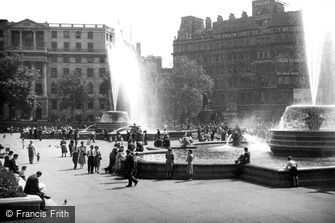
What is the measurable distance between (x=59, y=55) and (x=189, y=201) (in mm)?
89374

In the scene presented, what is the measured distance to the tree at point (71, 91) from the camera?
8900 centimetres

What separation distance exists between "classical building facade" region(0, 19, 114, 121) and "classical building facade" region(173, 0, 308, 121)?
21483 millimetres

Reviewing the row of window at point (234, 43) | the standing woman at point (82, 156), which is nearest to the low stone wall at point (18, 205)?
the standing woman at point (82, 156)

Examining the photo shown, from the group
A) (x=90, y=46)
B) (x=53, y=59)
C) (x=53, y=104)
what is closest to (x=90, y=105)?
(x=53, y=104)

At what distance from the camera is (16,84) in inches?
2918

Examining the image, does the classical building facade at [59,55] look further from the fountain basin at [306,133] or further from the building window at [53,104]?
the fountain basin at [306,133]

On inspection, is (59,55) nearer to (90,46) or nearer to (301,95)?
(90,46)

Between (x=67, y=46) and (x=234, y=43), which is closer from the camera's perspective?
(x=234, y=43)

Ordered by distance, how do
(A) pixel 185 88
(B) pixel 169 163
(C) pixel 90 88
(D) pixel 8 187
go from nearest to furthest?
(D) pixel 8 187
(B) pixel 169 163
(A) pixel 185 88
(C) pixel 90 88

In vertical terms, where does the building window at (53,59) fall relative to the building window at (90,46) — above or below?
below

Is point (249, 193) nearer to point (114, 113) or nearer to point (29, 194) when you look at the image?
point (29, 194)

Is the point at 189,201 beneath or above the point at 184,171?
beneath

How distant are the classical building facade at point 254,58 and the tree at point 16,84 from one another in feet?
136

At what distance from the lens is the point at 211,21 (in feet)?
356
